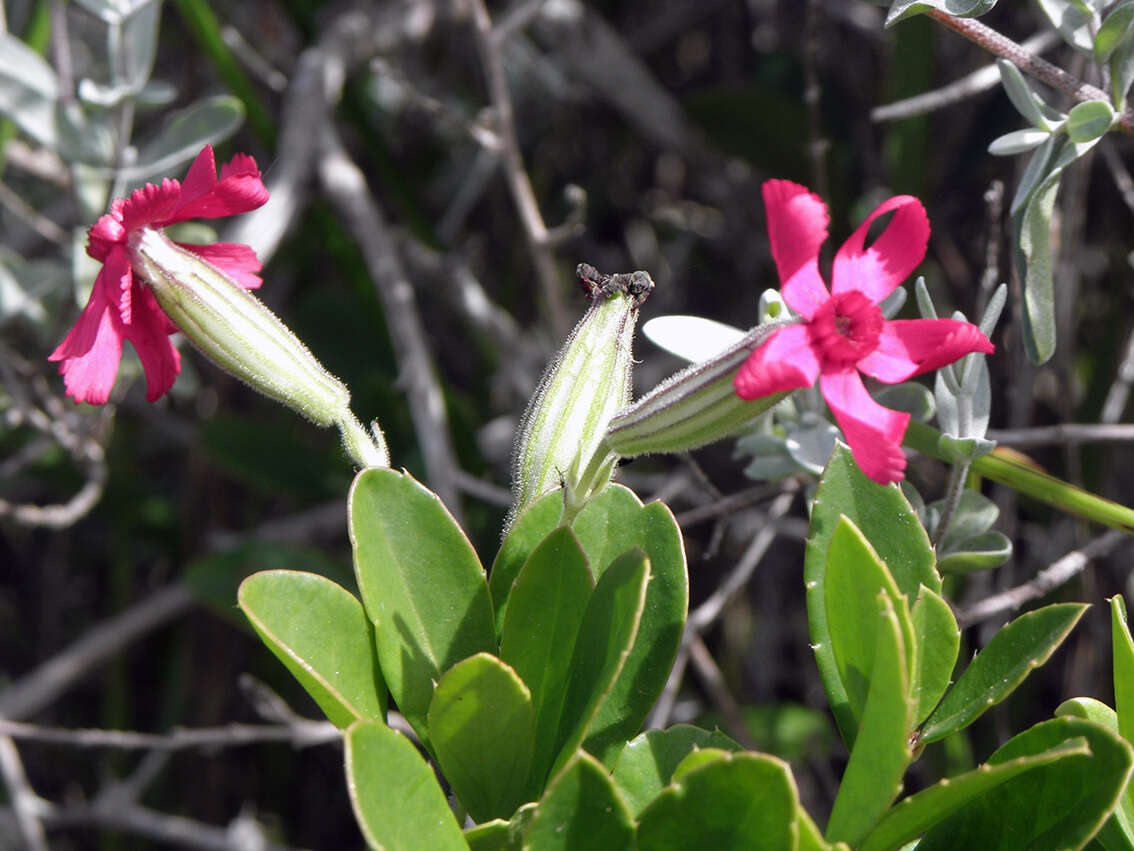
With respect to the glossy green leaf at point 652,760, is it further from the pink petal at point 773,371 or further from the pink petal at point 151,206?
the pink petal at point 151,206

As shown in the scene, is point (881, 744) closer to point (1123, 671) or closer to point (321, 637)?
point (1123, 671)

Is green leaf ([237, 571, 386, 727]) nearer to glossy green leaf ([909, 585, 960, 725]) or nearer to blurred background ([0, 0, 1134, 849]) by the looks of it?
glossy green leaf ([909, 585, 960, 725])

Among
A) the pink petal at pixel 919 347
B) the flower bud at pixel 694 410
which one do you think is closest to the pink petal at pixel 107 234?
the flower bud at pixel 694 410

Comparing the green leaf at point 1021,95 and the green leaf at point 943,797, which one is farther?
the green leaf at point 1021,95

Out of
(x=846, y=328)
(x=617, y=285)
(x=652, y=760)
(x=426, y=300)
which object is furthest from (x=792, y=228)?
(x=426, y=300)

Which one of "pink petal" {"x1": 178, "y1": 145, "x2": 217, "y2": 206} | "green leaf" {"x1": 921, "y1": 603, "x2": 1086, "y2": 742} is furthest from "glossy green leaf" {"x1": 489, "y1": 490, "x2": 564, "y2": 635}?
"pink petal" {"x1": 178, "y1": 145, "x2": 217, "y2": 206}

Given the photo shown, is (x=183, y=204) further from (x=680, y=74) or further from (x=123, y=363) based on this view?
(x=680, y=74)
